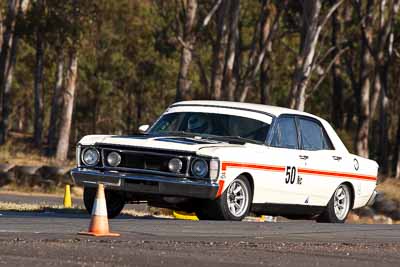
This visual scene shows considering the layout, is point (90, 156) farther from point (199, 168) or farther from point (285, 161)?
point (285, 161)

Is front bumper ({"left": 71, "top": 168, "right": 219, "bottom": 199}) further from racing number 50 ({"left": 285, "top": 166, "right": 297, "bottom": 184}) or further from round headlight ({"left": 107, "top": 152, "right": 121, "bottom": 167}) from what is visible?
racing number 50 ({"left": 285, "top": 166, "right": 297, "bottom": 184})

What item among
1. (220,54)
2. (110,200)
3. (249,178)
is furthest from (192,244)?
(220,54)

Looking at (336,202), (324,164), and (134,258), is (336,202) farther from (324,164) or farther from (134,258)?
(134,258)

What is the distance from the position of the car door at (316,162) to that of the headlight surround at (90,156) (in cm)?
264

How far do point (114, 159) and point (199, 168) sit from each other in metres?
1.03

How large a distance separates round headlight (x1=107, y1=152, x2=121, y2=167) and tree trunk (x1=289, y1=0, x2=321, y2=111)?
73.3 ft

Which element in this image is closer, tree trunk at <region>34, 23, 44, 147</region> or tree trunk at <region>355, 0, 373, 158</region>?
tree trunk at <region>355, 0, 373, 158</region>

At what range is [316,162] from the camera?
50.4ft

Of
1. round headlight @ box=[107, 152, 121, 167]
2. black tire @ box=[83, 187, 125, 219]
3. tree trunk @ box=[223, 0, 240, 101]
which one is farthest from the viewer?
tree trunk @ box=[223, 0, 240, 101]

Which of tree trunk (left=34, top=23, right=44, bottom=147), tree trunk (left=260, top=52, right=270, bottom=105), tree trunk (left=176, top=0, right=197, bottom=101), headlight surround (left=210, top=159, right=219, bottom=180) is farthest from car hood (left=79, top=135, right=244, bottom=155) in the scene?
tree trunk (left=260, top=52, right=270, bottom=105)

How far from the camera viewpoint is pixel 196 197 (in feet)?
44.4

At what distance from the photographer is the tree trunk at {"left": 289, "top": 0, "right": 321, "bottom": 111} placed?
118 feet

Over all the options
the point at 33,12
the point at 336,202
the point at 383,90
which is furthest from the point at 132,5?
the point at 336,202

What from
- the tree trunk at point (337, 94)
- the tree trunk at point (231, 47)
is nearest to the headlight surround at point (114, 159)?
the tree trunk at point (231, 47)
